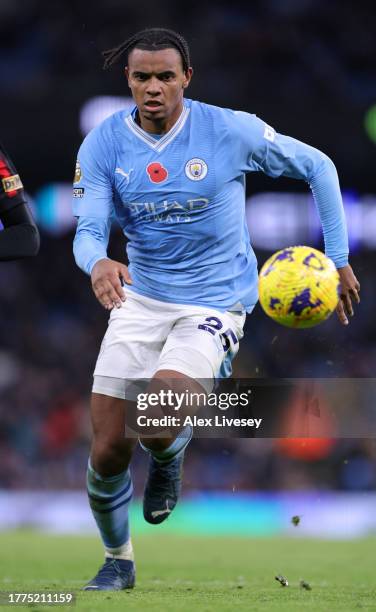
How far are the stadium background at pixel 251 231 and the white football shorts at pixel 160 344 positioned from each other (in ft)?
27.8

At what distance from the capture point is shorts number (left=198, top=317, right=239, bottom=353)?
20.3ft

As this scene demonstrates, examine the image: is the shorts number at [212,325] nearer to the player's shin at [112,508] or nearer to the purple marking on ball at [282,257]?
the purple marking on ball at [282,257]

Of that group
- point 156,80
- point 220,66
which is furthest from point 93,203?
point 220,66

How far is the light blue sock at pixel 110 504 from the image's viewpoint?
20.4ft

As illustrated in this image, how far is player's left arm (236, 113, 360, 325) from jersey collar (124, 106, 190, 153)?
34 centimetres

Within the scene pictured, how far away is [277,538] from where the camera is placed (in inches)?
528

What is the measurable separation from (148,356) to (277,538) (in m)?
7.60

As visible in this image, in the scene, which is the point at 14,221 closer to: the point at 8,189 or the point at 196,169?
the point at 8,189

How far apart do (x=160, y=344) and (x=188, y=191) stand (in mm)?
863

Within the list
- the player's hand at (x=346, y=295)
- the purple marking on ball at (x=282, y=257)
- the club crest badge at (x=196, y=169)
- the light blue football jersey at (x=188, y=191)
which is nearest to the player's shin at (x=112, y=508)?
the light blue football jersey at (x=188, y=191)

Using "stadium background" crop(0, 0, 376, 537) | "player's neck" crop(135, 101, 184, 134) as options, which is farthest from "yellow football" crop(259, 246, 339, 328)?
"stadium background" crop(0, 0, 376, 537)

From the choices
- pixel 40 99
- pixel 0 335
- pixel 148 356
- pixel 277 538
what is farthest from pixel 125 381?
pixel 0 335

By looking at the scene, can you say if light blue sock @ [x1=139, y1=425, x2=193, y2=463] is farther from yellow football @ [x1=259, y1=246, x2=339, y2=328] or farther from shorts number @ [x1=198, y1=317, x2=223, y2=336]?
yellow football @ [x1=259, y1=246, x2=339, y2=328]

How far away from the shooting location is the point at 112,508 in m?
6.23
